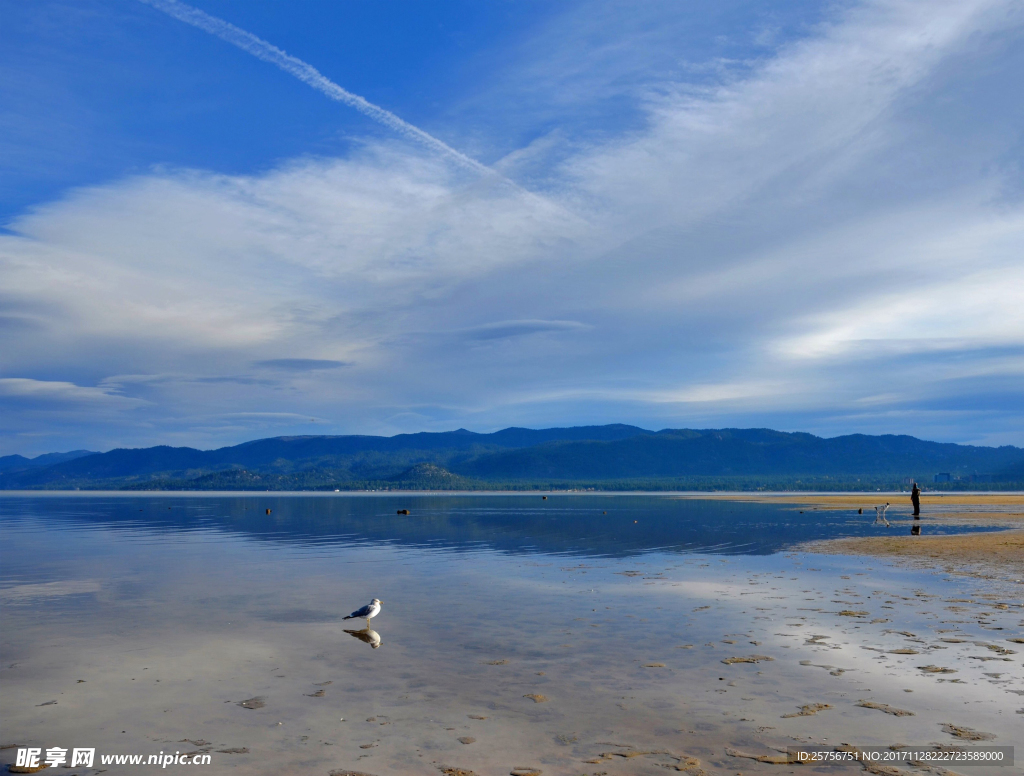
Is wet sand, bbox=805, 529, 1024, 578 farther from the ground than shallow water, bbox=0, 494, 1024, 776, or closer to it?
farther from the ground

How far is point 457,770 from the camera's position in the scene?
1029 cm

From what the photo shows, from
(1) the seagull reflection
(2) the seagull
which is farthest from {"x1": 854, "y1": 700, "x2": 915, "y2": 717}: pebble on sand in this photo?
(2) the seagull

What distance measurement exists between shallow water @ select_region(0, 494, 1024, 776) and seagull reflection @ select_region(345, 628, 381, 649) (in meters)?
0.13

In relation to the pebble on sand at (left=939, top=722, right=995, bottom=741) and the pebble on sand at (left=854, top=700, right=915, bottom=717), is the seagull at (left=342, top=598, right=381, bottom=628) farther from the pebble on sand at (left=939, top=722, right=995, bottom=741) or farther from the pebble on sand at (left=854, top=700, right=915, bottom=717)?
the pebble on sand at (left=939, top=722, right=995, bottom=741)

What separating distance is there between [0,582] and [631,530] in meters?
45.9

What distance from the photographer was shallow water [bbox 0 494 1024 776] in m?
11.4

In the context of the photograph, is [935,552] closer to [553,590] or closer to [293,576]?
[553,590]

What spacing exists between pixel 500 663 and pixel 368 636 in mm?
4818

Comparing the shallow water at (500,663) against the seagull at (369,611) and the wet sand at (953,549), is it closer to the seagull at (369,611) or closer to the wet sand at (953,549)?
the seagull at (369,611)

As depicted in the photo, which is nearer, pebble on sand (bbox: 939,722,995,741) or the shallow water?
pebble on sand (bbox: 939,722,995,741)

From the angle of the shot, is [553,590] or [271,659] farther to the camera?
[553,590]

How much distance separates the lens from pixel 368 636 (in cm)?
1944

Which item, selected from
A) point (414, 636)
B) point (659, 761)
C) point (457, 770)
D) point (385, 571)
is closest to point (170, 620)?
point (414, 636)

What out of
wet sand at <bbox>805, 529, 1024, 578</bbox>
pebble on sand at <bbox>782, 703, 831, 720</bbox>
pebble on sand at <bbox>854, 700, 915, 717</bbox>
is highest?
wet sand at <bbox>805, 529, 1024, 578</bbox>
